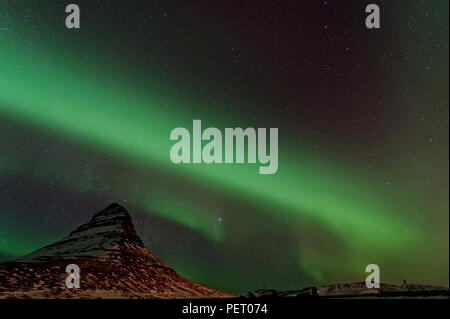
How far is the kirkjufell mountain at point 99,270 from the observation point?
73.3 ft

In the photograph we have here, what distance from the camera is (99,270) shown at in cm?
3047

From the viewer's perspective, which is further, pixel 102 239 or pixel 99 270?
pixel 102 239

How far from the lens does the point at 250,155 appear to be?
13.7 meters

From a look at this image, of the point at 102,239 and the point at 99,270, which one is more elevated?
the point at 102,239

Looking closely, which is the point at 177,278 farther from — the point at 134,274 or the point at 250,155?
the point at 250,155

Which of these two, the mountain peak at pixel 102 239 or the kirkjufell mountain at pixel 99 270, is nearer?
the kirkjufell mountain at pixel 99 270

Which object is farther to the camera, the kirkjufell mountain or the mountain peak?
the mountain peak

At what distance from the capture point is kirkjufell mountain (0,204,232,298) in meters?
22.3

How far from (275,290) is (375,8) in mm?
8452

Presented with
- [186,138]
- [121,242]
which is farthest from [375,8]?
[121,242]

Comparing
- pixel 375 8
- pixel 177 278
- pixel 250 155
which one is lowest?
pixel 177 278
